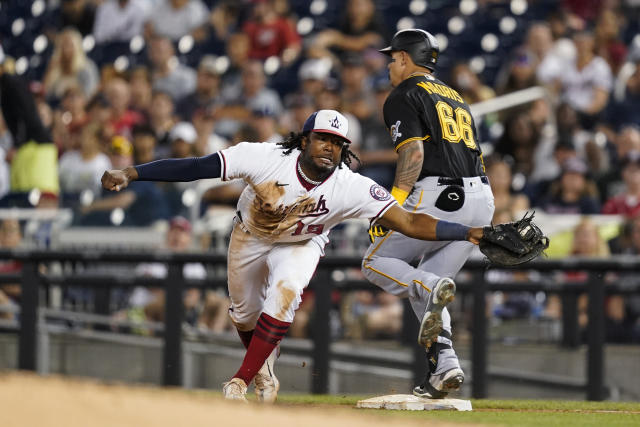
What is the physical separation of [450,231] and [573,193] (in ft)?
14.8

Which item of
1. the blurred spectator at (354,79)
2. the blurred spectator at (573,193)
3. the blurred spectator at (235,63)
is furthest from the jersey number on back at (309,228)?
the blurred spectator at (235,63)

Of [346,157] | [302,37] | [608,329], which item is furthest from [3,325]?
[302,37]

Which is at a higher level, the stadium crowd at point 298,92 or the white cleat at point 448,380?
the stadium crowd at point 298,92

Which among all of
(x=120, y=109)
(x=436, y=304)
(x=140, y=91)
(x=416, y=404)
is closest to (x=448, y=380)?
(x=416, y=404)

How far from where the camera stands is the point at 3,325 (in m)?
8.67

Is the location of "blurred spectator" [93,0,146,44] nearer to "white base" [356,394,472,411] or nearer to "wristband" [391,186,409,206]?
"wristband" [391,186,409,206]

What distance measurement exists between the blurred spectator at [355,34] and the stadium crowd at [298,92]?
2 cm

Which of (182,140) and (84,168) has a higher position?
(182,140)

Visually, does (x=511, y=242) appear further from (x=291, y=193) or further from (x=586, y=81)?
(x=586, y=81)

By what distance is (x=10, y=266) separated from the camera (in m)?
9.59

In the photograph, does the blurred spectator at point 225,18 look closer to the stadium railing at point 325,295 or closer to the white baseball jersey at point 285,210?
the stadium railing at point 325,295

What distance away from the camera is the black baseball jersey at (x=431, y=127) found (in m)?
5.81

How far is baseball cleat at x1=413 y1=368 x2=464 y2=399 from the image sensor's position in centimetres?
562

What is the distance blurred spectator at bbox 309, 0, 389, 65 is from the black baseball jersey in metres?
6.42
